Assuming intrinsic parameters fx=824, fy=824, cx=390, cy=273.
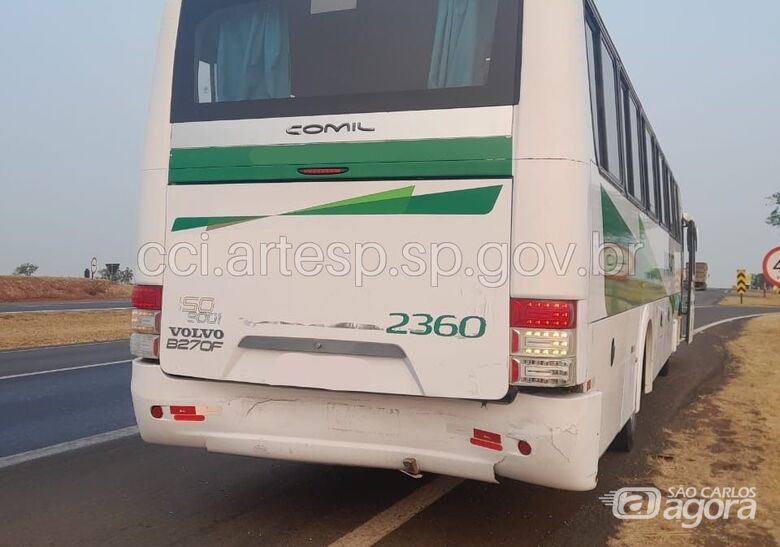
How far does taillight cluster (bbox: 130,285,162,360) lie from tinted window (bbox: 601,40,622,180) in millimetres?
3063

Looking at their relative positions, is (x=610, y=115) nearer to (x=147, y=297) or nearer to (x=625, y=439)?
(x=625, y=439)

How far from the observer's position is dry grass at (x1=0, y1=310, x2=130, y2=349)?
1870cm

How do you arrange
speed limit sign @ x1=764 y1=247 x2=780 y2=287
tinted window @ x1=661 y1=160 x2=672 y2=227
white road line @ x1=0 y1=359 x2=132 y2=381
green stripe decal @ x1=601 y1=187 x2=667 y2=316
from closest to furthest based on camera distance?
1. green stripe decal @ x1=601 y1=187 x2=667 y2=316
2. tinted window @ x1=661 y1=160 x2=672 y2=227
3. white road line @ x1=0 y1=359 x2=132 y2=381
4. speed limit sign @ x1=764 y1=247 x2=780 y2=287

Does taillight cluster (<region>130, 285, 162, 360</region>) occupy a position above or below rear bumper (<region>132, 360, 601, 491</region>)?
above

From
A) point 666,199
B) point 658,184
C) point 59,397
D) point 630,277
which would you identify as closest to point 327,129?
point 630,277

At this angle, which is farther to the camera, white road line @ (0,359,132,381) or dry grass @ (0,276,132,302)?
dry grass @ (0,276,132,302)

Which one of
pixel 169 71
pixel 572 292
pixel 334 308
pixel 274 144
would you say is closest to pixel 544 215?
pixel 572 292

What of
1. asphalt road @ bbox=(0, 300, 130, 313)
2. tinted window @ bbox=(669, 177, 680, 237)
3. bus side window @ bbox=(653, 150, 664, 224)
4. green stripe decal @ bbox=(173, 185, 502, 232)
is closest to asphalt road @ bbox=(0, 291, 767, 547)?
green stripe decal @ bbox=(173, 185, 502, 232)

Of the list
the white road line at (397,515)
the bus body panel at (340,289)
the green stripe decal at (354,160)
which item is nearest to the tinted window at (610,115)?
the green stripe decal at (354,160)

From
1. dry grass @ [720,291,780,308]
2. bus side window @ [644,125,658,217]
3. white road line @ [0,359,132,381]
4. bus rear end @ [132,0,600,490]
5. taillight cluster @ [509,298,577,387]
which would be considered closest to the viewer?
taillight cluster @ [509,298,577,387]

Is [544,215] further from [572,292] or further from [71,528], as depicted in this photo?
[71,528]

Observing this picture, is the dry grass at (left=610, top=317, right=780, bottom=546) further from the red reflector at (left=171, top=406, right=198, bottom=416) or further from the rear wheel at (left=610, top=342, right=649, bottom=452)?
the red reflector at (left=171, top=406, right=198, bottom=416)

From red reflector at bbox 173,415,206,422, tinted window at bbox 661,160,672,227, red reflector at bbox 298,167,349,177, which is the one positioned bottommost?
red reflector at bbox 173,415,206,422

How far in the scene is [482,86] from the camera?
184 inches
